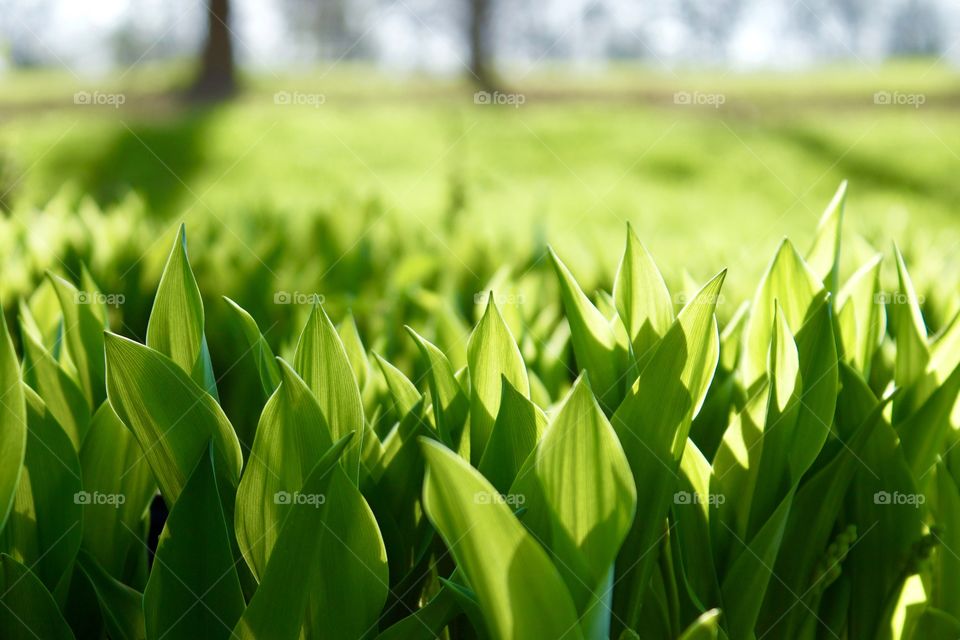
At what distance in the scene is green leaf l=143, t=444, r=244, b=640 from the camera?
92 centimetres

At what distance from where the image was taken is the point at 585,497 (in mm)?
855

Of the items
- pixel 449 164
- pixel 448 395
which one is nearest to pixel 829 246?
pixel 448 395

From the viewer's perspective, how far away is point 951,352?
121cm

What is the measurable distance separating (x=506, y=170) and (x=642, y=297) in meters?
11.1

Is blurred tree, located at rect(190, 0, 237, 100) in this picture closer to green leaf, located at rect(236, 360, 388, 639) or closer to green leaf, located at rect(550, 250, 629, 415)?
green leaf, located at rect(550, 250, 629, 415)

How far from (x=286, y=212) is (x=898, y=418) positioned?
312 cm

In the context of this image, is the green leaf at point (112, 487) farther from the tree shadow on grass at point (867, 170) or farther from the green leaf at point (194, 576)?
the tree shadow on grass at point (867, 170)

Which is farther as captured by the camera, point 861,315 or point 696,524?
point 861,315

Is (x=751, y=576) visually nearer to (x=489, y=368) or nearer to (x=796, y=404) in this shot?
(x=796, y=404)

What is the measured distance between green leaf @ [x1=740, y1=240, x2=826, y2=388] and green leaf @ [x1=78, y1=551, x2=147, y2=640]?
0.91 meters

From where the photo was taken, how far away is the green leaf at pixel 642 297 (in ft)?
3.85

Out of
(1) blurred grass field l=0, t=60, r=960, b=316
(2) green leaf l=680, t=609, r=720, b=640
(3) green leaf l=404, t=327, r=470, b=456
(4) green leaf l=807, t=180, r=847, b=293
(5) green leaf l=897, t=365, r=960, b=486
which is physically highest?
(1) blurred grass field l=0, t=60, r=960, b=316

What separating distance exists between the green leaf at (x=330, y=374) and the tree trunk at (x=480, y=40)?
788 inches

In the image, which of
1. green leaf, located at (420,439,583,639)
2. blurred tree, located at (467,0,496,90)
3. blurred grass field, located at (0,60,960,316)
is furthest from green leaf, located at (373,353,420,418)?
blurred tree, located at (467,0,496,90)
